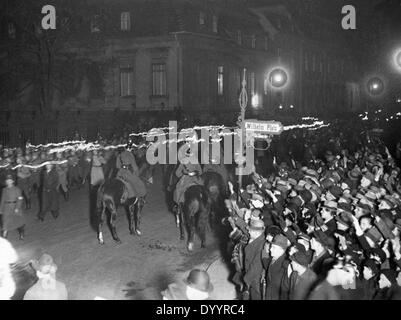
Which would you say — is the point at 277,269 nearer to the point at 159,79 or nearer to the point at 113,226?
the point at 113,226

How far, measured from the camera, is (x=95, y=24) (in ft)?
109

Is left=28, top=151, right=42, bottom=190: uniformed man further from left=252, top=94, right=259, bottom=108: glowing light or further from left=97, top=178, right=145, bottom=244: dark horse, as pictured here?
left=252, top=94, right=259, bottom=108: glowing light

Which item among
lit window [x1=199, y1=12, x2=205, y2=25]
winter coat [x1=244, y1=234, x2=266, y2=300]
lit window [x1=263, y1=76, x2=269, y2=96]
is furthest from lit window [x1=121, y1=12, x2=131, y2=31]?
winter coat [x1=244, y1=234, x2=266, y2=300]

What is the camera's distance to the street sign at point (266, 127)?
10.7 m

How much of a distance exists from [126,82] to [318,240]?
2866cm

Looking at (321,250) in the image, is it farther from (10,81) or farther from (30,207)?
(10,81)

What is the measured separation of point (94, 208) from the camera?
1471 cm

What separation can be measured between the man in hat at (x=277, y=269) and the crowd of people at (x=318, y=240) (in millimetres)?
12

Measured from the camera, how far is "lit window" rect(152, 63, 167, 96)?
32.9m

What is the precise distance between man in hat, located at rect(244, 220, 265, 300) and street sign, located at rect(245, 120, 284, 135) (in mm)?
3612

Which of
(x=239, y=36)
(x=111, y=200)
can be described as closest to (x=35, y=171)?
(x=111, y=200)

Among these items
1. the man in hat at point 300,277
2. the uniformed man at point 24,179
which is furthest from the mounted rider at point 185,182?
the man in hat at point 300,277

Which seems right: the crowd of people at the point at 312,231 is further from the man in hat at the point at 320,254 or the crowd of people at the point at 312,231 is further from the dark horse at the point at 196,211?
the dark horse at the point at 196,211
